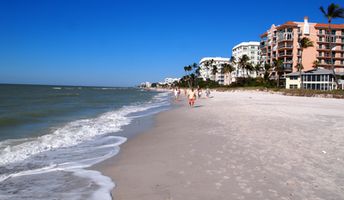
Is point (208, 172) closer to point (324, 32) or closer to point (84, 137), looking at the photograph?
point (84, 137)

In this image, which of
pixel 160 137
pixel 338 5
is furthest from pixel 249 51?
pixel 160 137

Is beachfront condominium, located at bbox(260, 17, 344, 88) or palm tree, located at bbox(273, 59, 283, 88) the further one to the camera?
beachfront condominium, located at bbox(260, 17, 344, 88)

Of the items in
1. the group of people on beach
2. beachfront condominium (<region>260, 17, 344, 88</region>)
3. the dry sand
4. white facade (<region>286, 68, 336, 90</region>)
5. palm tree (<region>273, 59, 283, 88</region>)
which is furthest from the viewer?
beachfront condominium (<region>260, 17, 344, 88</region>)

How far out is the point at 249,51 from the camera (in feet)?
376

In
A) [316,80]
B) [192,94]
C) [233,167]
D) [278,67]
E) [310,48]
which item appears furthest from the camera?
[310,48]

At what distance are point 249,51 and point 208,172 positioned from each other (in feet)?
380

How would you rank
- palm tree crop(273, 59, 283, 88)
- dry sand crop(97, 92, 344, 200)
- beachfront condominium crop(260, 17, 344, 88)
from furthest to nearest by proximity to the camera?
beachfront condominium crop(260, 17, 344, 88) < palm tree crop(273, 59, 283, 88) < dry sand crop(97, 92, 344, 200)

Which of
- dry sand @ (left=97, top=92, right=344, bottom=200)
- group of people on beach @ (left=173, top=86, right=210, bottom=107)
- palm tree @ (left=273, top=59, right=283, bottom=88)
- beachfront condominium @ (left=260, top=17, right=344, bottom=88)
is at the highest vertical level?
beachfront condominium @ (left=260, top=17, right=344, bottom=88)

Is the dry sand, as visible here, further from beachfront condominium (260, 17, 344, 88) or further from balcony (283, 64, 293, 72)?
beachfront condominium (260, 17, 344, 88)

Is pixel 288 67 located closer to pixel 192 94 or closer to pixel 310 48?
pixel 310 48

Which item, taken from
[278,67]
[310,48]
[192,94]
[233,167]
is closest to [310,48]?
[310,48]

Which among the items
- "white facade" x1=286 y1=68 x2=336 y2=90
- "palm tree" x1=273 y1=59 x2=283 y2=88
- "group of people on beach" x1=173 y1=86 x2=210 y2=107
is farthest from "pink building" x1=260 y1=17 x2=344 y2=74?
"group of people on beach" x1=173 y1=86 x2=210 y2=107

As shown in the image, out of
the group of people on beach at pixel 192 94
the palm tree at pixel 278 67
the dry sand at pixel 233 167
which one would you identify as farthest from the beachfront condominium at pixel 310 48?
the dry sand at pixel 233 167

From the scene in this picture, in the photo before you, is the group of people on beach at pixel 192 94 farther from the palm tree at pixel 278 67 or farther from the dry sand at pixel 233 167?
the palm tree at pixel 278 67
